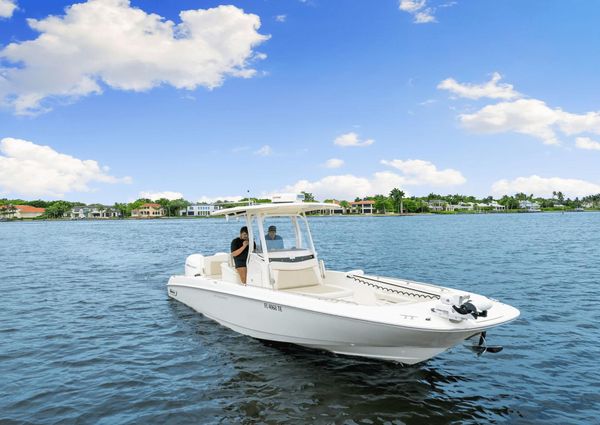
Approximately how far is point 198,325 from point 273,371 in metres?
3.77

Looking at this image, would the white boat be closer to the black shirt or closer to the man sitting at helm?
the man sitting at helm

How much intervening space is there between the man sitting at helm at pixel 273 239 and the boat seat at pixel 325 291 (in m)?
1.14

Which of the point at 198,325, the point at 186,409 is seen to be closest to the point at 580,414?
the point at 186,409

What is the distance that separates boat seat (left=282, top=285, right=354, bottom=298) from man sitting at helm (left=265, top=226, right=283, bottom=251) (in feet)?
3.75

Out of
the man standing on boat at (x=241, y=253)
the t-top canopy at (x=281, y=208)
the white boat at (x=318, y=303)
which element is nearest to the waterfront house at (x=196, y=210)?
the man standing on boat at (x=241, y=253)

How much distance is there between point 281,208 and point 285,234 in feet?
2.89

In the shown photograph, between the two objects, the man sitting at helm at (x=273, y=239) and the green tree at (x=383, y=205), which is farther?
the green tree at (x=383, y=205)

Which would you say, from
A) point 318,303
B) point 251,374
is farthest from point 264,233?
point 251,374

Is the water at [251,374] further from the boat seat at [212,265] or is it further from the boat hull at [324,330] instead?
the boat seat at [212,265]

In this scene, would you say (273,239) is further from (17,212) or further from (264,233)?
(17,212)

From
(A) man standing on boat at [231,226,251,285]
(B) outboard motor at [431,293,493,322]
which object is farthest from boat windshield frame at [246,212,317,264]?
(B) outboard motor at [431,293,493,322]

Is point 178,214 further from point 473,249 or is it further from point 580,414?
point 580,414

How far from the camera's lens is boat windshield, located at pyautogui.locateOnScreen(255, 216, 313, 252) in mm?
10250

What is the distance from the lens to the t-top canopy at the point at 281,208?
9.62 metres
